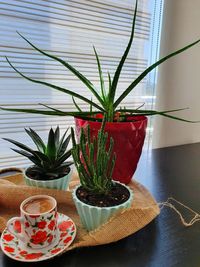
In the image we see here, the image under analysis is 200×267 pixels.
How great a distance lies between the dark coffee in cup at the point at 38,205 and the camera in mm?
440

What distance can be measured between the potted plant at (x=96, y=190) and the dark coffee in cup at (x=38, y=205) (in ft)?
0.18

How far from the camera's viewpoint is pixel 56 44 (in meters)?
0.99

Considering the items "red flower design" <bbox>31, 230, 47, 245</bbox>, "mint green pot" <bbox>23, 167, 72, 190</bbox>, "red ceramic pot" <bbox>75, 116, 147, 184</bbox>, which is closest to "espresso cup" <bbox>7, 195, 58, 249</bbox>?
"red flower design" <bbox>31, 230, 47, 245</bbox>

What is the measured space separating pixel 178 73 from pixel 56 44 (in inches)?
23.6

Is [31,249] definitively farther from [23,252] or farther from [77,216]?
[77,216]

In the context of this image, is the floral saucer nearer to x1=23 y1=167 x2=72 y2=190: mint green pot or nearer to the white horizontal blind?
x1=23 y1=167 x2=72 y2=190: mint green pot

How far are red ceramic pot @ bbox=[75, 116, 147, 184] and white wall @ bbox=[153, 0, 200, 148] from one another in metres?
0.56

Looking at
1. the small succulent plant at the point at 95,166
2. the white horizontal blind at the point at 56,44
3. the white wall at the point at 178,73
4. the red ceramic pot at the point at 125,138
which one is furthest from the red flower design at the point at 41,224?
the white wall at the point at 178,73

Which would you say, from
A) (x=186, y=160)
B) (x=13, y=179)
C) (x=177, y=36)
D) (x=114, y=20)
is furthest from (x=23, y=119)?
(x=177, y=36)

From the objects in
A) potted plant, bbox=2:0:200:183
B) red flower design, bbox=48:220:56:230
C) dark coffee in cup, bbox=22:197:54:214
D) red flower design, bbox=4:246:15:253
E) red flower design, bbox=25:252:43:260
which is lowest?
red flower design, bbox=25:252:43:260

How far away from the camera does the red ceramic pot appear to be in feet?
1.99

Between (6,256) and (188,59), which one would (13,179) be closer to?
(6,256)

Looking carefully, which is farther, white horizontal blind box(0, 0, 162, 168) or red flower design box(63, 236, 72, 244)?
white horizontal blind box(0, 0, 162, 168)

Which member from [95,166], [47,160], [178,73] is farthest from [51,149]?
[178,73]
